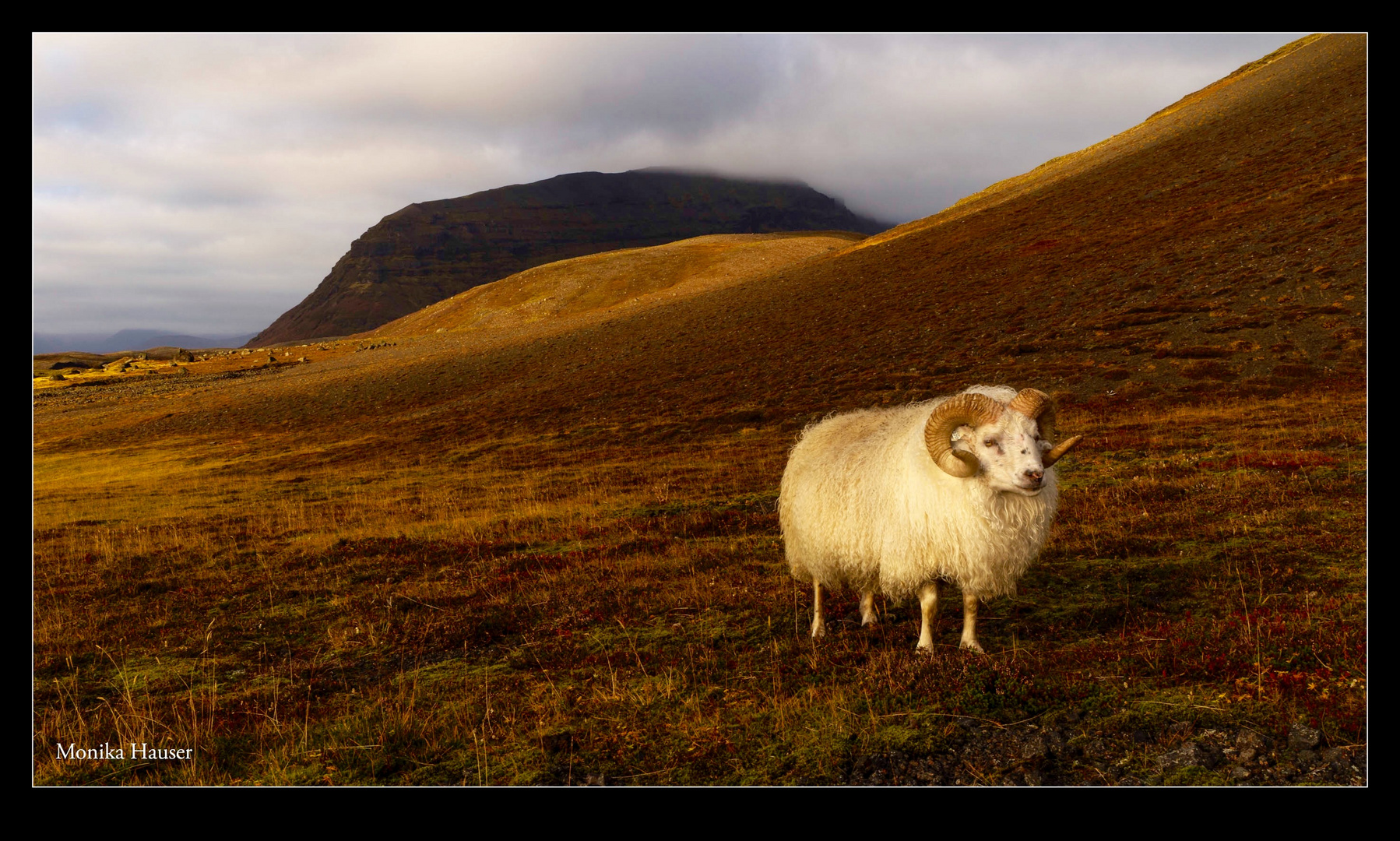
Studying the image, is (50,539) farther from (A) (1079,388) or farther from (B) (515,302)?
(B) (515,302)

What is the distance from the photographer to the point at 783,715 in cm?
659

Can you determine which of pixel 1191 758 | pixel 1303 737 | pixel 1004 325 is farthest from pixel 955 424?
pixel 1004 325

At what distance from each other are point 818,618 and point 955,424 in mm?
3082

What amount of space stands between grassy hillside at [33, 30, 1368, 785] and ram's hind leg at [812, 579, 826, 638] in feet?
0.82

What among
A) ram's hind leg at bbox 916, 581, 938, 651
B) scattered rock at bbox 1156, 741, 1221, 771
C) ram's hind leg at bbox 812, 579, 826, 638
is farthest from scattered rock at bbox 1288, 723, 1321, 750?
ram's hind leg at bbox 812, 579, 826, 638

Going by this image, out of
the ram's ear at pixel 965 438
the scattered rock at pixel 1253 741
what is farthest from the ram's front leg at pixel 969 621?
the scattered rock at pixel 1253 741

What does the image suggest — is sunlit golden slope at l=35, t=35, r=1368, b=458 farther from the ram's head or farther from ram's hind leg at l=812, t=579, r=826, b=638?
the ram's head

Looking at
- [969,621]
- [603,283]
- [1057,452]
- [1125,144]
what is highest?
[1125,144]

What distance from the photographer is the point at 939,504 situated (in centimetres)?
770

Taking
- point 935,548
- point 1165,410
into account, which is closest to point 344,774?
point 935,548

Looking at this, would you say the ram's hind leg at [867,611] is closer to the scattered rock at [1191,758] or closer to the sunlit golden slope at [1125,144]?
the scattered rock at [1191,758]

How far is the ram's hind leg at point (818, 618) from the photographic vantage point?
8.84m

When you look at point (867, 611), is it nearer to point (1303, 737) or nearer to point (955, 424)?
point (955, 424)

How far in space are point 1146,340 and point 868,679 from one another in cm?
3158
